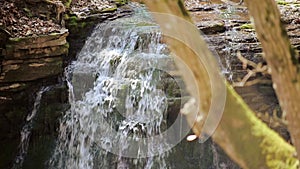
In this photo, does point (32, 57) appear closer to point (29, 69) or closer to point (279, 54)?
point (29, 69)

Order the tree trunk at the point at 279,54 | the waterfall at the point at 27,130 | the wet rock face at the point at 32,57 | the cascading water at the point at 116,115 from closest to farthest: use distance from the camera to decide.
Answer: the tree trunk at the point at 279,54
the wet rock face at the point at 32,57
the cascading water at the point at 116,115
the waterfall at the point at 27,130

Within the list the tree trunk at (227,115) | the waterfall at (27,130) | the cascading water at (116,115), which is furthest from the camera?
the waterfall at (27,130)

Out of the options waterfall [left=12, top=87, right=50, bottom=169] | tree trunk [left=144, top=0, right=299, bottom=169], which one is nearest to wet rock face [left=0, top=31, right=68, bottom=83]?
waterfall [left=12, top=87, right=50, bottom=169]

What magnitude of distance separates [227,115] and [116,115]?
3.86 metres

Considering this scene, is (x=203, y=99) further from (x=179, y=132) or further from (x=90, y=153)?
(x=90, y=153)

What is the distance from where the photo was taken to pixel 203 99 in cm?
132

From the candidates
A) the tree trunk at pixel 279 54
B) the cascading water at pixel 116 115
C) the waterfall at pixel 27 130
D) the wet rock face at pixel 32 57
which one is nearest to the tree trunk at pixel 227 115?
the tree trunk at pixel 279 54

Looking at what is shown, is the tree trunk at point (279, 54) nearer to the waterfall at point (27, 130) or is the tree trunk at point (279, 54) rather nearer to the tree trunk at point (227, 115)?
the tree trunk at point (227, 115)

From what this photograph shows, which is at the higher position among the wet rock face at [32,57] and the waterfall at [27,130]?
the wet rock face at [32,57]

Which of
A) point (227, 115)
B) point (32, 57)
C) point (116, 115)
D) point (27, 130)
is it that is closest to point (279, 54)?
point (227, 115)

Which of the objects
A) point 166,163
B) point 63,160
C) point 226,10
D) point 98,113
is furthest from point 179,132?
point 226,10

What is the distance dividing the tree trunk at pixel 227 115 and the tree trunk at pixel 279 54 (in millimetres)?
193

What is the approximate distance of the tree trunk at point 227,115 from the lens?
1.27 meters

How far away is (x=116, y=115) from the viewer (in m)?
5.10
